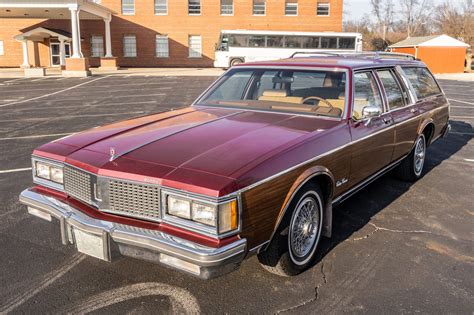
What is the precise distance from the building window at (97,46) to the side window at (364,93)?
4082 centimetres

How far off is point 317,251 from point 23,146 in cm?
631

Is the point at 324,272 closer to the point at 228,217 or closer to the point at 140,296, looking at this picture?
the point at 228,217

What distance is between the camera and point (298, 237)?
3.56 meters

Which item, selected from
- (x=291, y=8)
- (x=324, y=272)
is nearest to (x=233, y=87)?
(x=324, y=272)

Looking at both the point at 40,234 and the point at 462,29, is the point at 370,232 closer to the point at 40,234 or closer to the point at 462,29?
the point at 40,234

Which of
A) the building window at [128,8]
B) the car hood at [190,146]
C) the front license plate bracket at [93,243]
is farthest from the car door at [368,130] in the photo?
the building window at [128,8]

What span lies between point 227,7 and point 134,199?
4166 centimetres

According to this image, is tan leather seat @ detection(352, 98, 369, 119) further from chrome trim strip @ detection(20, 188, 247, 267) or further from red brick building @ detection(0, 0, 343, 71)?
red brick building @ detection(0, 0, 343, 71)

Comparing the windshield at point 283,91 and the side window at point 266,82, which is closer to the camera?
the windshield at point 283,91

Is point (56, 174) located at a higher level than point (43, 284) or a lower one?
higher

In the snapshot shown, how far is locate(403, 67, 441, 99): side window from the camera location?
5.98 metres

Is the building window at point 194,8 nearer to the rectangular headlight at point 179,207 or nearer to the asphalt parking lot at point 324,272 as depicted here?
the asphalt parking lot at point 324,272

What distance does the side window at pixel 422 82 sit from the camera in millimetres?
5979

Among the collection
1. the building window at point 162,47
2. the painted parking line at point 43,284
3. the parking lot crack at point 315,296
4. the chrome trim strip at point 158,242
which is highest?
the building window at point 162,47
